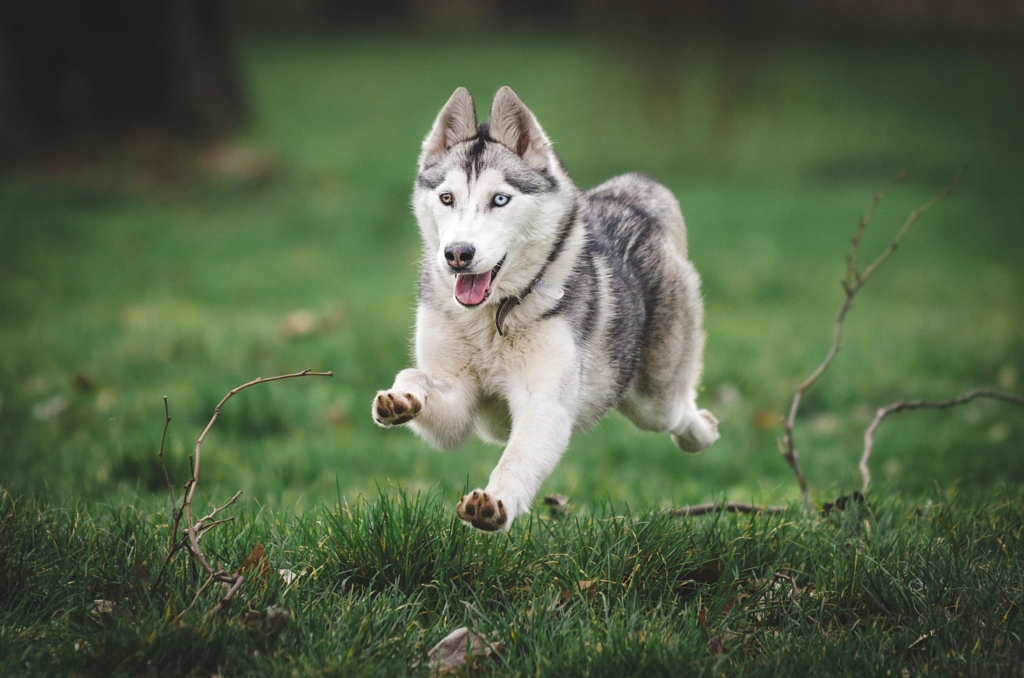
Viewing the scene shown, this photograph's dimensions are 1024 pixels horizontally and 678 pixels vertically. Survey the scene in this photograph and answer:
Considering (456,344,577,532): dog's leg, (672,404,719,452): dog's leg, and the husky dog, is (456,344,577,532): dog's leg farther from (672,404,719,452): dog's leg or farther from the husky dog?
(672,404,719,452): dog's leg

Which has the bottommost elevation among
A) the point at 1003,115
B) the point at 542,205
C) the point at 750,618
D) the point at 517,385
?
the point at 1003,115

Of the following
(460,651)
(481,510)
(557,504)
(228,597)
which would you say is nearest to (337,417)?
(557,504)

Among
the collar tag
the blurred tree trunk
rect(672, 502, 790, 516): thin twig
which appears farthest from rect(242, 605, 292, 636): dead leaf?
the blurred tree trunk

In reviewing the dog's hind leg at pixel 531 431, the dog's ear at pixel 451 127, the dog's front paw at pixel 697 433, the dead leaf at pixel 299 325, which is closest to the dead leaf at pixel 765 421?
the dog's front paw at pixel 697 433

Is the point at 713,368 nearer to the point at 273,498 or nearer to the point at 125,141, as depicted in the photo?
the point at 273,498

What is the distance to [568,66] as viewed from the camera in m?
22.4

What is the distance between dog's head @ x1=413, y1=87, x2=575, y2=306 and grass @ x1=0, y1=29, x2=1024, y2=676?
90cm

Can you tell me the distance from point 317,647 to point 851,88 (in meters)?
21.8

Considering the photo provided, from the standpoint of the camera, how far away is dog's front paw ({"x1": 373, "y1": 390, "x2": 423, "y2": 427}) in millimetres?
3014

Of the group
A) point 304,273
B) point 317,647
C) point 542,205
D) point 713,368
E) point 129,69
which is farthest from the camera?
point 129,69

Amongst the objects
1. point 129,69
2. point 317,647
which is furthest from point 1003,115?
point 317,647

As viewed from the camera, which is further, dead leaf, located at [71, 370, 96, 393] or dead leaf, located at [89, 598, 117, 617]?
dead leaf, located at [71, 370, 96, 393]

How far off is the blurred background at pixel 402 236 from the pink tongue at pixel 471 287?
4.28 feet

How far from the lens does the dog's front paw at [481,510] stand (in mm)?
2820
